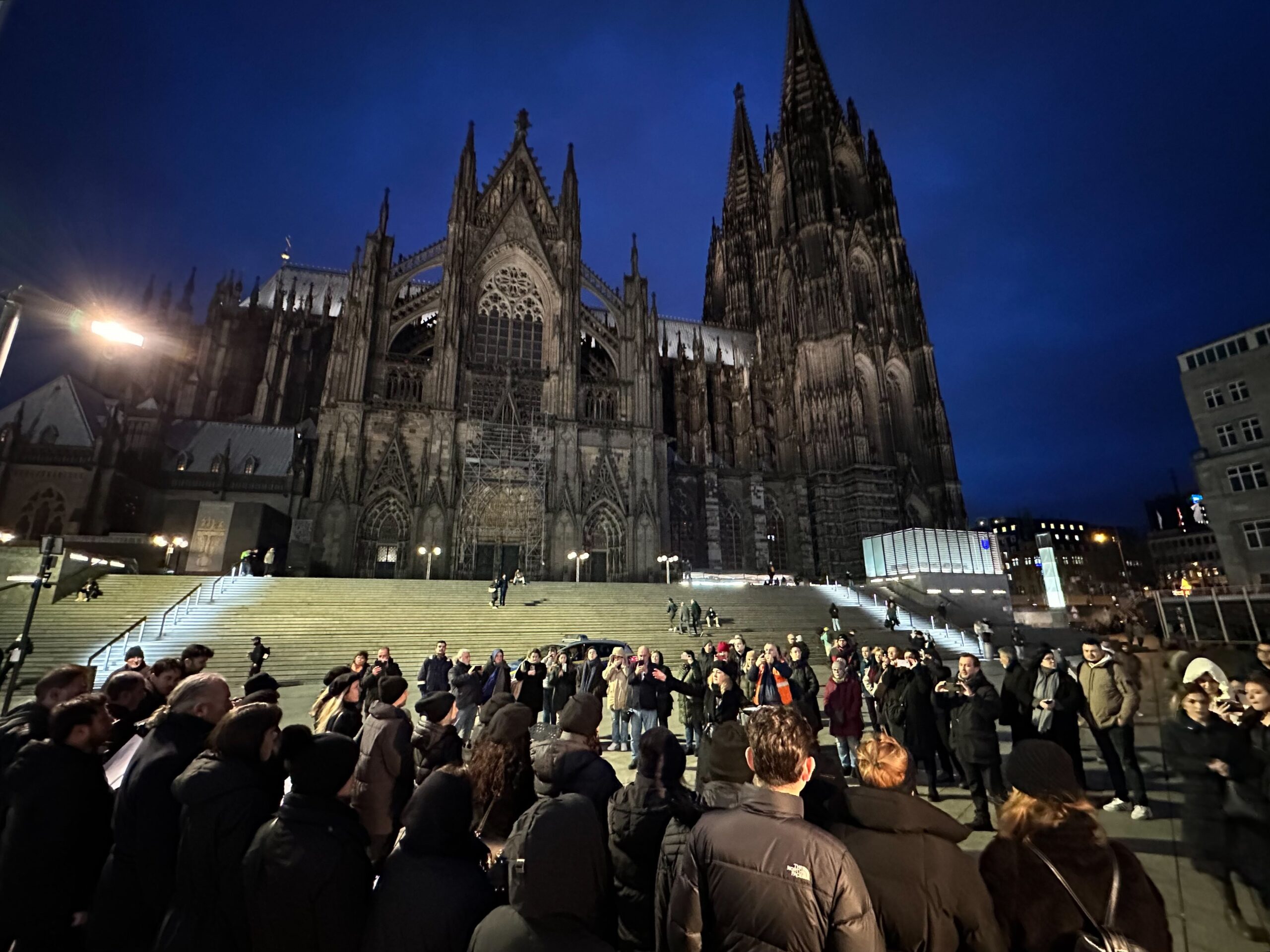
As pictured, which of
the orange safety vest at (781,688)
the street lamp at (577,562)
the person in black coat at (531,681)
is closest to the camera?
the orange safety vest at (781,688)

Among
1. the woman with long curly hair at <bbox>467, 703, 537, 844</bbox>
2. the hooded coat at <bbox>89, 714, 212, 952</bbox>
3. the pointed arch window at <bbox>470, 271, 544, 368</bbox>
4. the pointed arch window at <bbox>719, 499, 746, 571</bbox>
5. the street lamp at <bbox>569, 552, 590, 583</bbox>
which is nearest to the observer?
the hooded coat at <bbox>89, 714, 212, 952</bbox>

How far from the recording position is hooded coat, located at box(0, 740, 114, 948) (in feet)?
8.87

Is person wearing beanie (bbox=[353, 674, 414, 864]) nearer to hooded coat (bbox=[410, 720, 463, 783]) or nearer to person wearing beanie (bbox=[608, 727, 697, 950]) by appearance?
hooded coat (bbox=[410, 720, 463, 783])

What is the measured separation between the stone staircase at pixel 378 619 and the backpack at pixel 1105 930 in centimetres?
1456

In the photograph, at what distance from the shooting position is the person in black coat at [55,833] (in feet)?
8.89

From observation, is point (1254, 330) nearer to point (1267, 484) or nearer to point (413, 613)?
point (1267, 484)

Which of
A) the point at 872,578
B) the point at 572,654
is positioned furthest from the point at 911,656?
the point at 872,578

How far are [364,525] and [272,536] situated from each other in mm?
3782

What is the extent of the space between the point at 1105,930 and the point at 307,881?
103 inches

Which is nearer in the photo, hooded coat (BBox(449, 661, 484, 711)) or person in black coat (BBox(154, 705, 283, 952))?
person in black coat (BBox(154, 705, 283, 952))

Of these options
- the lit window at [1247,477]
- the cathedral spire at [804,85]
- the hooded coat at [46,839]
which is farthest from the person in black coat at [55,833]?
the cathedral spire at [804,85]

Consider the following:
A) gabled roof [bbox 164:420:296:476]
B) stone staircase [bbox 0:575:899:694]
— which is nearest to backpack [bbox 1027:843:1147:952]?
stone staircase [bbox 0:575:899:694]

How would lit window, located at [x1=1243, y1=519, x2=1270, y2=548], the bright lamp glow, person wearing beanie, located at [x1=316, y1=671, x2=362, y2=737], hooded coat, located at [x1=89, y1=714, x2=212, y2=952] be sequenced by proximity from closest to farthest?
hooded coat, located at [x1=89, y1=714, x2=212, y2=952] < person wearing beanie, located at [x1=316, y1=671, x2=362, y2=737] < the bright lamp glow < lit window, located at [x1=1243, y1=519, x2=1270, y2=548]

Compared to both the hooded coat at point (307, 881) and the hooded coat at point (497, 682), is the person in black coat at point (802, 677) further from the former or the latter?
the hooded coat at point (307, 881)
